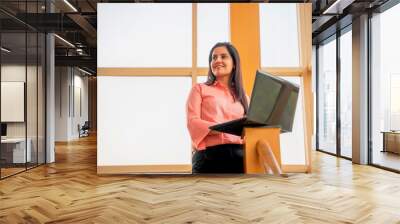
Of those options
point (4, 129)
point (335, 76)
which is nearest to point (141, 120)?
point (4, 129)

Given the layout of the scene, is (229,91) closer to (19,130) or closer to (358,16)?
(358,16)

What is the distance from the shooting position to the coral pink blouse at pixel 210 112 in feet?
20.6

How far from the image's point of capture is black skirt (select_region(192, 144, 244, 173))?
6.24m

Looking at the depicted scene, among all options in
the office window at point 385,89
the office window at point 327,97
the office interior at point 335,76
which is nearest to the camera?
the office interior at point 335,76

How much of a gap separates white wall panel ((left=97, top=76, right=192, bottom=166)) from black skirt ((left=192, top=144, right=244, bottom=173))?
0.85 ft

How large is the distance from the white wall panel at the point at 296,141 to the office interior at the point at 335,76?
1.28 metres

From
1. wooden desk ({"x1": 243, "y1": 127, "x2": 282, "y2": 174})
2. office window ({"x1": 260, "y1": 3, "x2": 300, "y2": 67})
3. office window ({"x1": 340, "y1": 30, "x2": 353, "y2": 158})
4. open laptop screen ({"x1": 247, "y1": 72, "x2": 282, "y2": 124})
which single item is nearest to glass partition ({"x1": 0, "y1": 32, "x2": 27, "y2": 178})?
wooden desk ({"x1": 243, "y1": 127, "x2": 282, "y2": 174})

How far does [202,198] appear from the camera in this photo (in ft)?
15.7

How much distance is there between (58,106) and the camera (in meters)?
15.7

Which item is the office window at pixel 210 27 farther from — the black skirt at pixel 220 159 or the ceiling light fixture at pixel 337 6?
the ceiling light fixture at pixel 337 6

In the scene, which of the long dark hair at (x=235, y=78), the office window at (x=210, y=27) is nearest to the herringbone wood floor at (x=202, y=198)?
the long dark hair at (x=235, y=78)

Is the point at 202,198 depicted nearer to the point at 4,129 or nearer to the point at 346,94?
the point at 4,129

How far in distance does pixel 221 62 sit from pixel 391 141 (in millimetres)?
3841

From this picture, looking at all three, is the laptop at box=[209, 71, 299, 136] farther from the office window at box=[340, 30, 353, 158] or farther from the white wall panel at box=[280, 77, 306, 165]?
the office window at box=[340, 30, 353, 158]
